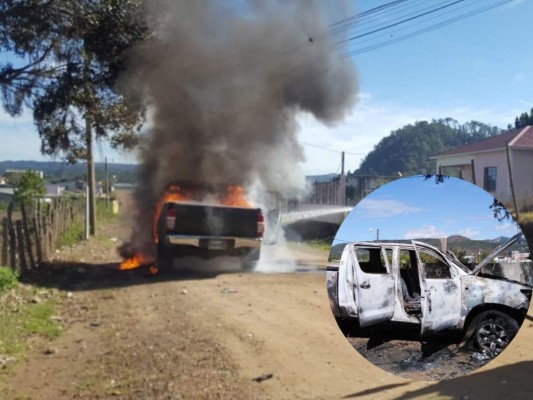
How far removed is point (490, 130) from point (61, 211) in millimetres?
17841

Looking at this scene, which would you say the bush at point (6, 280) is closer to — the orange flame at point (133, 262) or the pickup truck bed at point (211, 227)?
the pickup truck bed at point (211, 227)

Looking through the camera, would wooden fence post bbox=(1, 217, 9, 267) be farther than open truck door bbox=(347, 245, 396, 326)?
Yes

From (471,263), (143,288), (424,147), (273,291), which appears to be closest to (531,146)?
(424,147)

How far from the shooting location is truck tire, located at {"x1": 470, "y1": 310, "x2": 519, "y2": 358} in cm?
90

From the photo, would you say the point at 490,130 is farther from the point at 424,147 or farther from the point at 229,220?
the point at 229,220

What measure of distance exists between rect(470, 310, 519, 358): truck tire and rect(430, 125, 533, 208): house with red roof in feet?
0.85

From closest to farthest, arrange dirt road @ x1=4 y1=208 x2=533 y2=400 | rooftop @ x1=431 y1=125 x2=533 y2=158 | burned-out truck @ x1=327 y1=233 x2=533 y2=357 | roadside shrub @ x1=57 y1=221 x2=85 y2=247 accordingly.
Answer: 1. burned-out truck @ x1=327 y1=233 x2=533 y2=357
2. rooftop @ x1=431 y1=125 x2=533 y2=158
3. dirt road @ x1=4 y1=208 x2=533 y2=400
4. roadside shrub @ x1=57 y1=221 x2=85 y2=247

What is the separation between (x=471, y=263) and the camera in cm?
90

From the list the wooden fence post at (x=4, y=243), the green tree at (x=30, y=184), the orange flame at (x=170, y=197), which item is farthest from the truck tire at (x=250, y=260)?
the green tree at (x=30, y=184)

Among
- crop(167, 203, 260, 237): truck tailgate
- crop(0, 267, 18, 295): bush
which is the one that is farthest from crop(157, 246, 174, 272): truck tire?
crop(0, 267, 18, 295): bush

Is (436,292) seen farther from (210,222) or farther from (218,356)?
(210,222)

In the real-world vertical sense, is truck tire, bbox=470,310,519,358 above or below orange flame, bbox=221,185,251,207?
below

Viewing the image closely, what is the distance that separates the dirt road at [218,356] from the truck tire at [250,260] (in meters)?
2.13

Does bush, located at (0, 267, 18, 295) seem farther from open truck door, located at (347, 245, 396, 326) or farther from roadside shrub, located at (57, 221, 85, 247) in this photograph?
open truck door, located at (347, 245, 396, 326)
